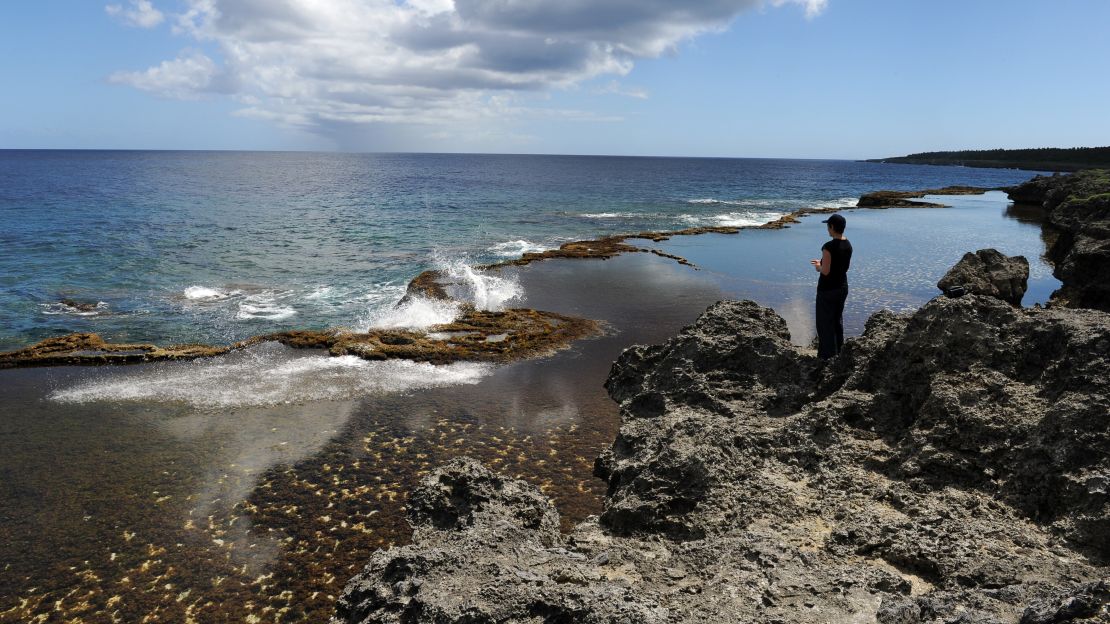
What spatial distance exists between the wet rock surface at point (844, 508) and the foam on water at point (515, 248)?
2920cm

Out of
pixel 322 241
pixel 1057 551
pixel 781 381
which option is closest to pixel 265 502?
pixel 781 381

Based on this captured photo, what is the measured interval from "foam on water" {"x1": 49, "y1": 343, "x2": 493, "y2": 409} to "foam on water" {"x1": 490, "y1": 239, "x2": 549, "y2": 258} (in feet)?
68.3

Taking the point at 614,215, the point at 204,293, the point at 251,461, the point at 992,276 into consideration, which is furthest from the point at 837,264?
the point at 614,215

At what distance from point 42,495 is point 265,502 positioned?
4.27 metres

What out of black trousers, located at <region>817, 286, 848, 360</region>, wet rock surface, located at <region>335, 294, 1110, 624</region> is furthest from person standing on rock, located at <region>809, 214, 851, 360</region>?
wet rock surface, located at <region>335, 294, 1110, 624</region>

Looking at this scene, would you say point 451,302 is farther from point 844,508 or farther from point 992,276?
point 992,276

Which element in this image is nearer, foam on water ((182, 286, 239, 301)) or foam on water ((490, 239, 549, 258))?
foam on water ((182, 286, 239, 301))

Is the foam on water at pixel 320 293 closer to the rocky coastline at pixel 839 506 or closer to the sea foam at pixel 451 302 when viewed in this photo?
the sea foam at pixel 451 302

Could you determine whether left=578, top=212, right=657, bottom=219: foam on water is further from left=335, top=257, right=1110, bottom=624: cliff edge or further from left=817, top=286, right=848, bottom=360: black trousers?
left=335, top=257, right=1110, bottom=624: cliff edge

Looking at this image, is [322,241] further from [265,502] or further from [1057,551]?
[1057,551]

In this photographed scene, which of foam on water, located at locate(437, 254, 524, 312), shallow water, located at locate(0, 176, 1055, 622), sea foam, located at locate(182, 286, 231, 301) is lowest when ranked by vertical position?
shallow water, located at locate(0, 176, 1055, 622)

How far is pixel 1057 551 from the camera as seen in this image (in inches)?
239

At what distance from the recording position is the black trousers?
37.1ft

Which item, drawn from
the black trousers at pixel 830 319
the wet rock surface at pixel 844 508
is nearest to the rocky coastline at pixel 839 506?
the wet rock surface at pixel 844 508
